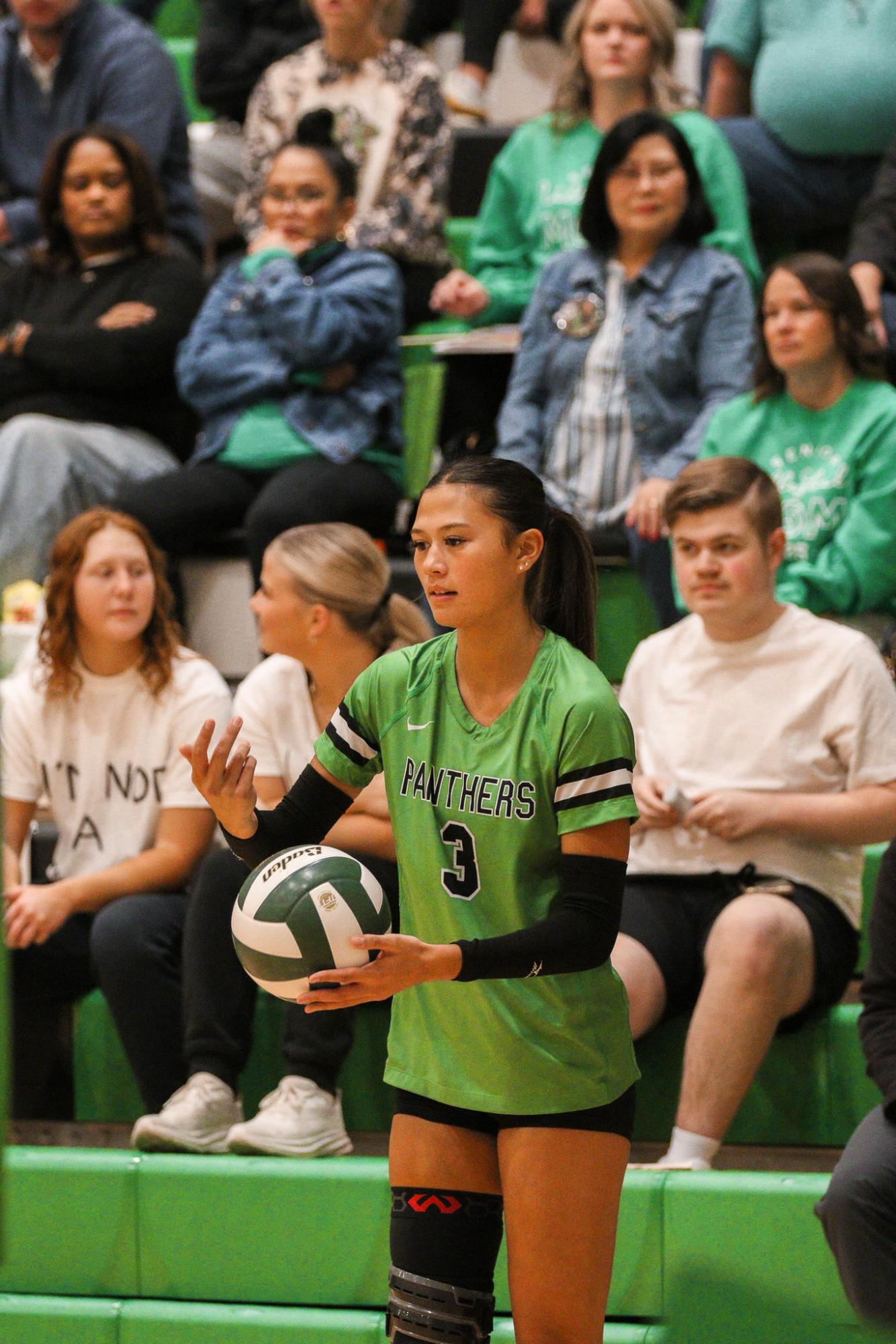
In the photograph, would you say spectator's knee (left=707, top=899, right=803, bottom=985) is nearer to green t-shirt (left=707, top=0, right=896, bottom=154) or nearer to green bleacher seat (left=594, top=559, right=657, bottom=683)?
green bleacher seat (left=594, top=559, right=657, bottom=683)

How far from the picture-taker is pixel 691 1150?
108 inches

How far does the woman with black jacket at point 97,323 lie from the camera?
4.34 metres

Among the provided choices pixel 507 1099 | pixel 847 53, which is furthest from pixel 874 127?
pixel 507 1099

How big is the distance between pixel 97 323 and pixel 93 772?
160 cm

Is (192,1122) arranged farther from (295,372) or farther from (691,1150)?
(295,372)

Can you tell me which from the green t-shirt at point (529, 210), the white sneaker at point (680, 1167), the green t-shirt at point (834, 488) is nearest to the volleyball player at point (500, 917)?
the white sneaker at point (680, 1167)

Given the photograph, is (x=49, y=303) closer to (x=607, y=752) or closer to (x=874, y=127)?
(x=874, y=127)

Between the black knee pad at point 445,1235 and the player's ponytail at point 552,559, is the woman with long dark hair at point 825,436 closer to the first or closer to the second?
the player's ponytail at point 552,559

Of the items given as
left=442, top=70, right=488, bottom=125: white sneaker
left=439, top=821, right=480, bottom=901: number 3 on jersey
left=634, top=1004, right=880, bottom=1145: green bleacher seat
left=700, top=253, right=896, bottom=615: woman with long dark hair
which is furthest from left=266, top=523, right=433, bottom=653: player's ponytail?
left=442, top=70, right=488, bottom=125: white sneaker

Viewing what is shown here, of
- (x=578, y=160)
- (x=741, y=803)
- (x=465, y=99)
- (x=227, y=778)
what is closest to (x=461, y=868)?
(x=227, y=778)

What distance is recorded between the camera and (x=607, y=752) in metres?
1.92

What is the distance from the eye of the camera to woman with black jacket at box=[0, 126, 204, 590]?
14.2ft

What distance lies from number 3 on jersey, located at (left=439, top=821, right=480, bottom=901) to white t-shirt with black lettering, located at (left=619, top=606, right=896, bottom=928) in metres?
1.08

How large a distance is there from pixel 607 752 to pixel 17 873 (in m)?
1.77
